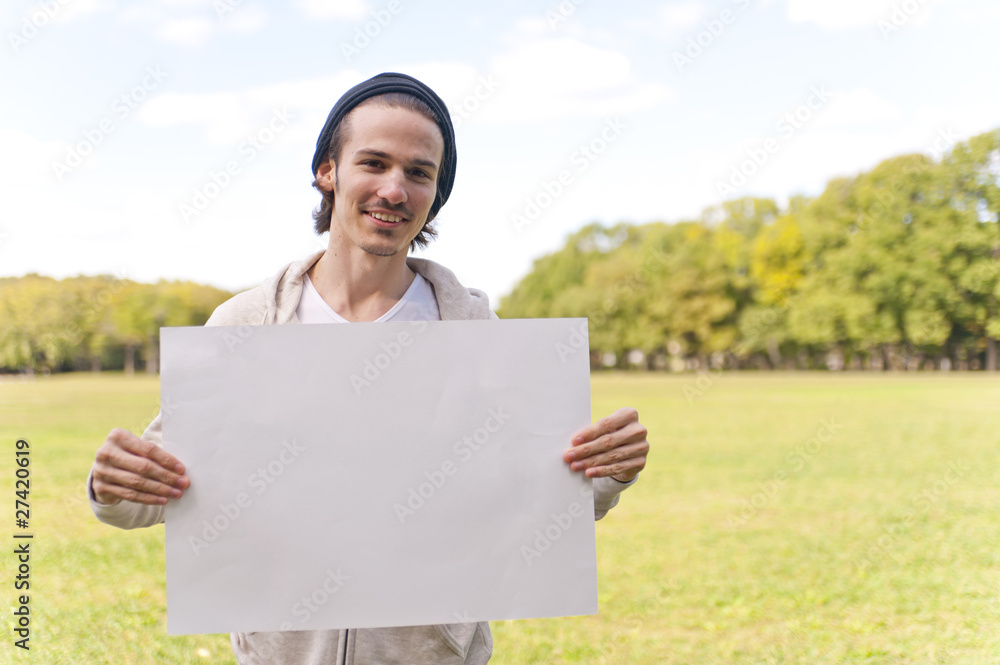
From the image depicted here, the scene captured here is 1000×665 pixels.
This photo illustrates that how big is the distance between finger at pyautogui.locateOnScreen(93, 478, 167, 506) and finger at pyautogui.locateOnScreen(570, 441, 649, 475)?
1.13 metres

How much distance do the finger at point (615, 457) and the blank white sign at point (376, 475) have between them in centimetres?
5

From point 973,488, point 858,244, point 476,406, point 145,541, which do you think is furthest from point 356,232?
point 858,244

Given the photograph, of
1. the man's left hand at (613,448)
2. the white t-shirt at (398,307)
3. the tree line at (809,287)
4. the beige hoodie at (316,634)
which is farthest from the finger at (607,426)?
the tree line at (809,287)

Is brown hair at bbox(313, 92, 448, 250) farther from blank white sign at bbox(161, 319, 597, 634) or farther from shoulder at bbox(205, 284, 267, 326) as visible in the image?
blank white sign at bbox(161, 319, 597, 634)

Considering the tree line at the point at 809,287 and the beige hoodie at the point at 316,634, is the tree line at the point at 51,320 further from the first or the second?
the tree line at the point at 809,287

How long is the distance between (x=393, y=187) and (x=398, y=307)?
40cm

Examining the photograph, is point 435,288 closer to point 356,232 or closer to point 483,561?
point 356,232

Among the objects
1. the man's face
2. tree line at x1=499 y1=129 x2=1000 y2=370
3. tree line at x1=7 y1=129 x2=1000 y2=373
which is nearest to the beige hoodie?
the man's face

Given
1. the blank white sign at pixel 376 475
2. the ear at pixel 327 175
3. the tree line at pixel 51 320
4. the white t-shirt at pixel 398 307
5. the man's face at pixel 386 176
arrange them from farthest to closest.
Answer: the tree line at pixel 51 320, the ear at pixel 327 175, the white t-shirt at pixel 398 307, the man's face at pixel 386 176, the blank white sign at pixel 376 475

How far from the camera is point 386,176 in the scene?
2.14 meters

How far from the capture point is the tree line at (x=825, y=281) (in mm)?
46281

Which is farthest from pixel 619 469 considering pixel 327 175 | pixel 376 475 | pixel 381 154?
pixel 327 175

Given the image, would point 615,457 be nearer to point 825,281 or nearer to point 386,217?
point 386,217

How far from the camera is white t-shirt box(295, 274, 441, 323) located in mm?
2283
